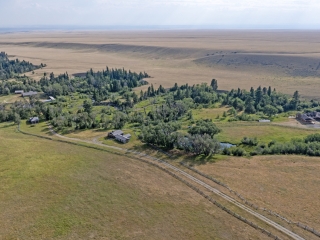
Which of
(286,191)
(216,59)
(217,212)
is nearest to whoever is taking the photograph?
(217,212)

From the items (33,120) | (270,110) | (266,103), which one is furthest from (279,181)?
(33,120)

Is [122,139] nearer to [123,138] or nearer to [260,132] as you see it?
[123,138]

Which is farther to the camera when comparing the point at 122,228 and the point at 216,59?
the point at 216,59

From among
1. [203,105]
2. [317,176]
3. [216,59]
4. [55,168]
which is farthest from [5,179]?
[216,59]

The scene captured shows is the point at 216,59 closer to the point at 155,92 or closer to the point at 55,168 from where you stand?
the point at 155,92

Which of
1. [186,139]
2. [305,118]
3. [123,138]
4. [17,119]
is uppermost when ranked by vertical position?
[186,139]

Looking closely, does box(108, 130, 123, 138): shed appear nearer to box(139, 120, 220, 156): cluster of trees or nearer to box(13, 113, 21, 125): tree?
box(139, 120, 220, 156): cluster of trees

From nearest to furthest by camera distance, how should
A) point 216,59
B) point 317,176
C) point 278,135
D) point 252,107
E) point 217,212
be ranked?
point 217,212, point 317,176, point 278,135, point 252,107, point 216,59
